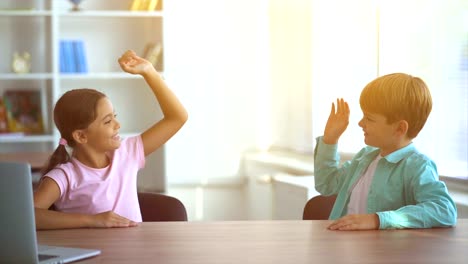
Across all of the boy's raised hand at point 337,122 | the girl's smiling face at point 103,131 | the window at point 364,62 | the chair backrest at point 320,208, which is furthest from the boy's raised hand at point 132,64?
the window at point 364,62

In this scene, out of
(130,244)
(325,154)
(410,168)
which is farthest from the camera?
(325,154)

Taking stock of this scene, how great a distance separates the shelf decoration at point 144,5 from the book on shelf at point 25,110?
89 cm

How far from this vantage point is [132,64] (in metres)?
2.34

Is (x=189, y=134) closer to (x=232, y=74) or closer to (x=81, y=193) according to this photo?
(x=232, y=74)

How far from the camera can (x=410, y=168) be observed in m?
2.20

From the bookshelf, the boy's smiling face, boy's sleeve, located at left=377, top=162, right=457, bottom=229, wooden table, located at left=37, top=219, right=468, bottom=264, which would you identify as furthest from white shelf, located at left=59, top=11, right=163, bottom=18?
boy's sleeve, located at left=377, top=162, right=457, bottom=229

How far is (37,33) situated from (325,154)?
3.84m

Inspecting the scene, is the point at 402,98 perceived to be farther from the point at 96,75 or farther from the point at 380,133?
the point at 96,75

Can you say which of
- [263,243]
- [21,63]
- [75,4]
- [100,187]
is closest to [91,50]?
[75,4]

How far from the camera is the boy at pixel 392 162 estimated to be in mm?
2061

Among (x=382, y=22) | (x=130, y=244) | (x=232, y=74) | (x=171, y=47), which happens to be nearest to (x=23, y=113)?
(x=171, y=47)

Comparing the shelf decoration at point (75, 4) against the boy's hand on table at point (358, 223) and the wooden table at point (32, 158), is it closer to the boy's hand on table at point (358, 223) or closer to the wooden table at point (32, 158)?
the wooden table at point (32, 158)

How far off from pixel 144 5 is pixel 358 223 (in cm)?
396

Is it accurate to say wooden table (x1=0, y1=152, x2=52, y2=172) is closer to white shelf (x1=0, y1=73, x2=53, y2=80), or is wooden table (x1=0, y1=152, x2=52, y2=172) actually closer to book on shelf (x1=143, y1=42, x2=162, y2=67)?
white shelf (x1=0, y1=73, x2=53, y2=80)
